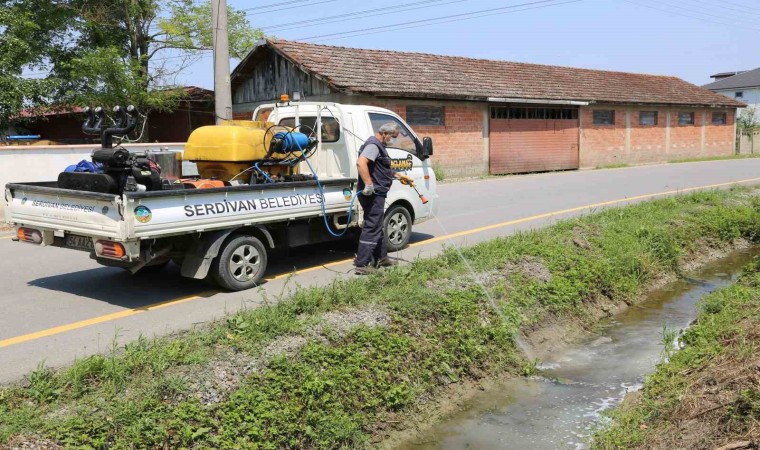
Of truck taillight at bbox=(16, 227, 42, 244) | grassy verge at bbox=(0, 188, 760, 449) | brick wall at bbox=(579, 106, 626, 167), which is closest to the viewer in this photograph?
grassy verge at bbox=(0, 188, 760, 449)

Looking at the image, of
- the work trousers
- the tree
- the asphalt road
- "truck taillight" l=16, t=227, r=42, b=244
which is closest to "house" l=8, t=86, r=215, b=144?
the tree

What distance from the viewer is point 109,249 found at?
6.52 meters

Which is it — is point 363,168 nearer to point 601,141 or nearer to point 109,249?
point 109,249

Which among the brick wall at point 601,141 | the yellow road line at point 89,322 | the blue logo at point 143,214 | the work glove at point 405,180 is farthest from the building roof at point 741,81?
the blue logo at point 143,214

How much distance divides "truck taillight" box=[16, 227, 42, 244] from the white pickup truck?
0.4 inches

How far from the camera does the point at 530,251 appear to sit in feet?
28.6

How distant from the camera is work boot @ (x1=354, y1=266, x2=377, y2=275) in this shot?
7.85 m

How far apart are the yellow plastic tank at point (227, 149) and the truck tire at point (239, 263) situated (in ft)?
3.65

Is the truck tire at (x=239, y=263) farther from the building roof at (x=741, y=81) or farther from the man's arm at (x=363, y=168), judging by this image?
the building roof at (x=741, y=81)

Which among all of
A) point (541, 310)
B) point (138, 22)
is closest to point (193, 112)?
point (138, 22)

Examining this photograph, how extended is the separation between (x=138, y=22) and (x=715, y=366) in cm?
2397

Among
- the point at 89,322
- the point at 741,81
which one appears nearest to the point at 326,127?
the point at 89,322

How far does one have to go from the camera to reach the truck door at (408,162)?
30.5 feet

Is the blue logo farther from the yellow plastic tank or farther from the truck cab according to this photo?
the truck cab
